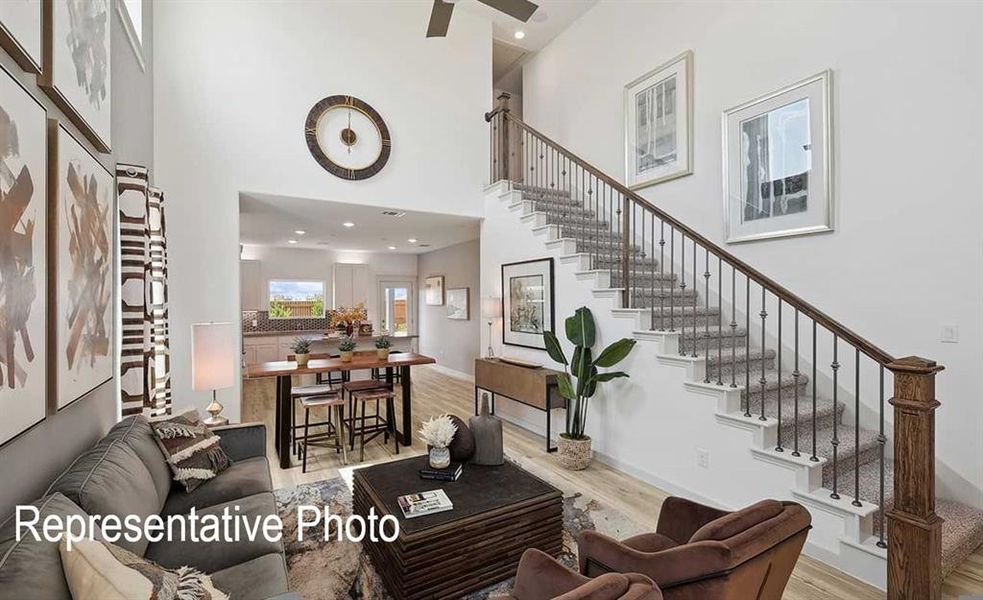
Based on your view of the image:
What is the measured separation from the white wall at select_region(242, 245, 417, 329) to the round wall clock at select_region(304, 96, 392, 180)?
513 cm

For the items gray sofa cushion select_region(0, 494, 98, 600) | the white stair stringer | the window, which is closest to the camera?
gray sofa cushion select_region(0, 494, 98, 600)

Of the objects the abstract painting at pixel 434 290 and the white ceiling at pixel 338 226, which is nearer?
the white ceiling at pixel 338 226

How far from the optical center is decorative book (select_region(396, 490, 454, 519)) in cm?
216

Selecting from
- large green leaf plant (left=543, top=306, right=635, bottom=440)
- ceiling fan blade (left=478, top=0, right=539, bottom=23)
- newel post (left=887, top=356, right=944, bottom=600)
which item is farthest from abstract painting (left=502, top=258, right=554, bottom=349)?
newel post (left=887, top=356, right=944, bottom=600)

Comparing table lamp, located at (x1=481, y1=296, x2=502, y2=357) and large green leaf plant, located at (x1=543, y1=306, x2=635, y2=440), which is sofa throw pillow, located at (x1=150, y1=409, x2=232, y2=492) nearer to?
large green leaf plant, located at (x1=543, y1=306, x2=635, y2=440)

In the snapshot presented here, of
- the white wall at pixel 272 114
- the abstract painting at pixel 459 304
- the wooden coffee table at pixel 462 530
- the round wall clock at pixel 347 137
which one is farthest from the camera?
the abstract painting at pixel 459 304

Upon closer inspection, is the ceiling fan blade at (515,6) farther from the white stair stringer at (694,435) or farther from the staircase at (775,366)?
Result: the white stair stringer at (694,435)

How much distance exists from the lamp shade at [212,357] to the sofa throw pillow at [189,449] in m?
0.42

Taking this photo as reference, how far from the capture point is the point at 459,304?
869cm

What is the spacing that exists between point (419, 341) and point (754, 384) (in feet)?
26.3

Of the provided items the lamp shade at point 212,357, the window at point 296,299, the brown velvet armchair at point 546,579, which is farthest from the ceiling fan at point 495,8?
the window at point 296,299

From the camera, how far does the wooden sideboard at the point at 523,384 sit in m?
4.32

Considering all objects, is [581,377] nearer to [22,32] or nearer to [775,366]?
[775,366]

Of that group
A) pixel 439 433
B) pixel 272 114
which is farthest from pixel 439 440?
pixel 272 114
